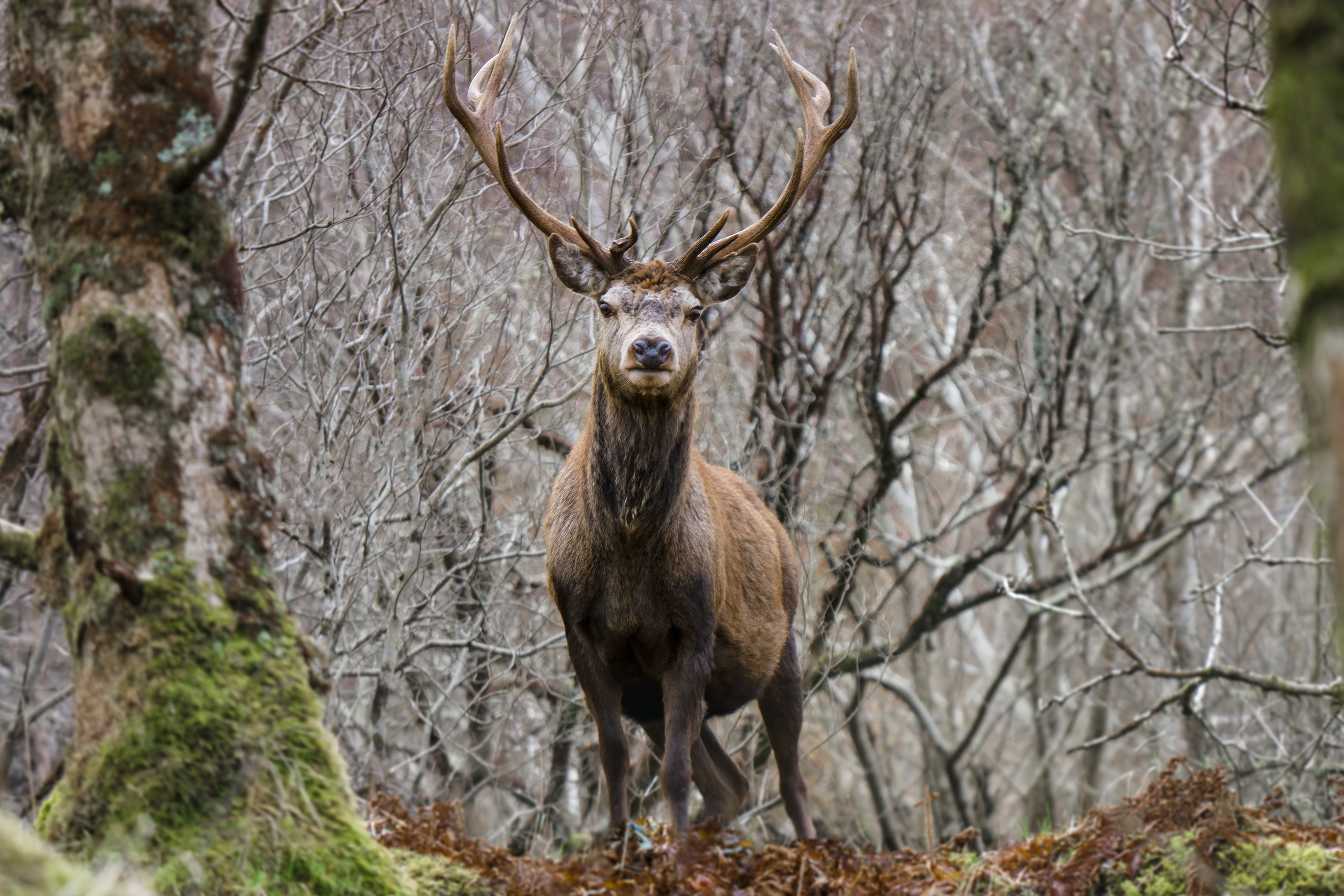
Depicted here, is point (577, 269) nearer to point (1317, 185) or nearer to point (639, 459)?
point (639, 459)

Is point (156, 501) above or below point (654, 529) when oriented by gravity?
below

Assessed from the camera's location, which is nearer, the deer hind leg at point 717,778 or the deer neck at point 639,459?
the deer neck at point 639,459

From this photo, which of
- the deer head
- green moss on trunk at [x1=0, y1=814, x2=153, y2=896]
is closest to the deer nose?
the deer head

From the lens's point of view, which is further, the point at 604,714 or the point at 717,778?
the point at 717,778

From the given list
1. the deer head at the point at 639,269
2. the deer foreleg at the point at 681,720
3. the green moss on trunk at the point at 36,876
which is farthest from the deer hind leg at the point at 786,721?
the green moss on trunk at the point at 36,876

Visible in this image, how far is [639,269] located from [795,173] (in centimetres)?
87

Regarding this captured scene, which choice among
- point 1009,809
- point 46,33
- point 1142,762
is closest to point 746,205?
point 46,33

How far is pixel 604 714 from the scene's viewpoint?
5594 mm

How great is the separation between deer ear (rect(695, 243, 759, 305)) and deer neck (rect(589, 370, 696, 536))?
65 centimetres

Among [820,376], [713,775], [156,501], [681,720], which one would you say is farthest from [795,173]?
[820,376]

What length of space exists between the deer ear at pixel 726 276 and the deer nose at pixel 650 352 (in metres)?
0.74

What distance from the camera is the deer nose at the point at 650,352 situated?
5535mm

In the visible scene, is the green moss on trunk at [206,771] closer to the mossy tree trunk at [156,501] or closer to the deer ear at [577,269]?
the mossy tree trunk at [156,501]

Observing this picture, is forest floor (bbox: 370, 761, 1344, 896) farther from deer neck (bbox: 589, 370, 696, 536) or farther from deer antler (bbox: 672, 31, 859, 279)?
deer antler (bbox: 672, 31, 859, 279)
